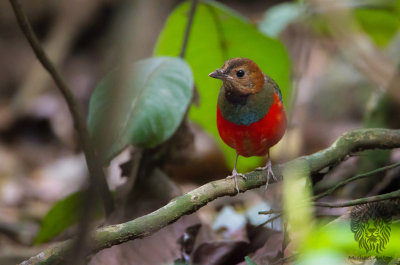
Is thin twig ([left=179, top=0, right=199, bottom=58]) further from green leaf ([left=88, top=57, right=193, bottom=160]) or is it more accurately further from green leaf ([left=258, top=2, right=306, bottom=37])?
green leaf ([left=258, top=2, right=306, bottom=37])

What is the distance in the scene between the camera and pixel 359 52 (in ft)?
3.94

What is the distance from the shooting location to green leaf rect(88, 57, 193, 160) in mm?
2912

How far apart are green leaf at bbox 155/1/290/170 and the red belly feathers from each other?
0.89 m

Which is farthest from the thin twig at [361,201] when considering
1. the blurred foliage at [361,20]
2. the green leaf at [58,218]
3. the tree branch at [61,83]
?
the blurred foliage at [361,20]

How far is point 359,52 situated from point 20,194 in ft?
17.7

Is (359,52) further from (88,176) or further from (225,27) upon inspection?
(225,27)

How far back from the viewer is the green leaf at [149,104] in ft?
9.55

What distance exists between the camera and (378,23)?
4.72m

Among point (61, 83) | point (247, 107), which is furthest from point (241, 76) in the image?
point (61, 83)

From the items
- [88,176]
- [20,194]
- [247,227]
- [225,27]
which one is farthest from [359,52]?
[20,194]

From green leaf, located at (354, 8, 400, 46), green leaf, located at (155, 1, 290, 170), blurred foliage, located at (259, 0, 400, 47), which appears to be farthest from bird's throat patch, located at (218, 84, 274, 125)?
green leaf, located at (354, 8, 400, 46)

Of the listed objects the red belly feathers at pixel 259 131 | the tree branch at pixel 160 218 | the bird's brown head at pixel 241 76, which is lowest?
the tree branch at pixel 160 218

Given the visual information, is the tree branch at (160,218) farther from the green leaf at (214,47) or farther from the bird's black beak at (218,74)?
the green leaf at (214,47)

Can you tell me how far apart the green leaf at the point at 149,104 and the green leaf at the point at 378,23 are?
81.3 inches
